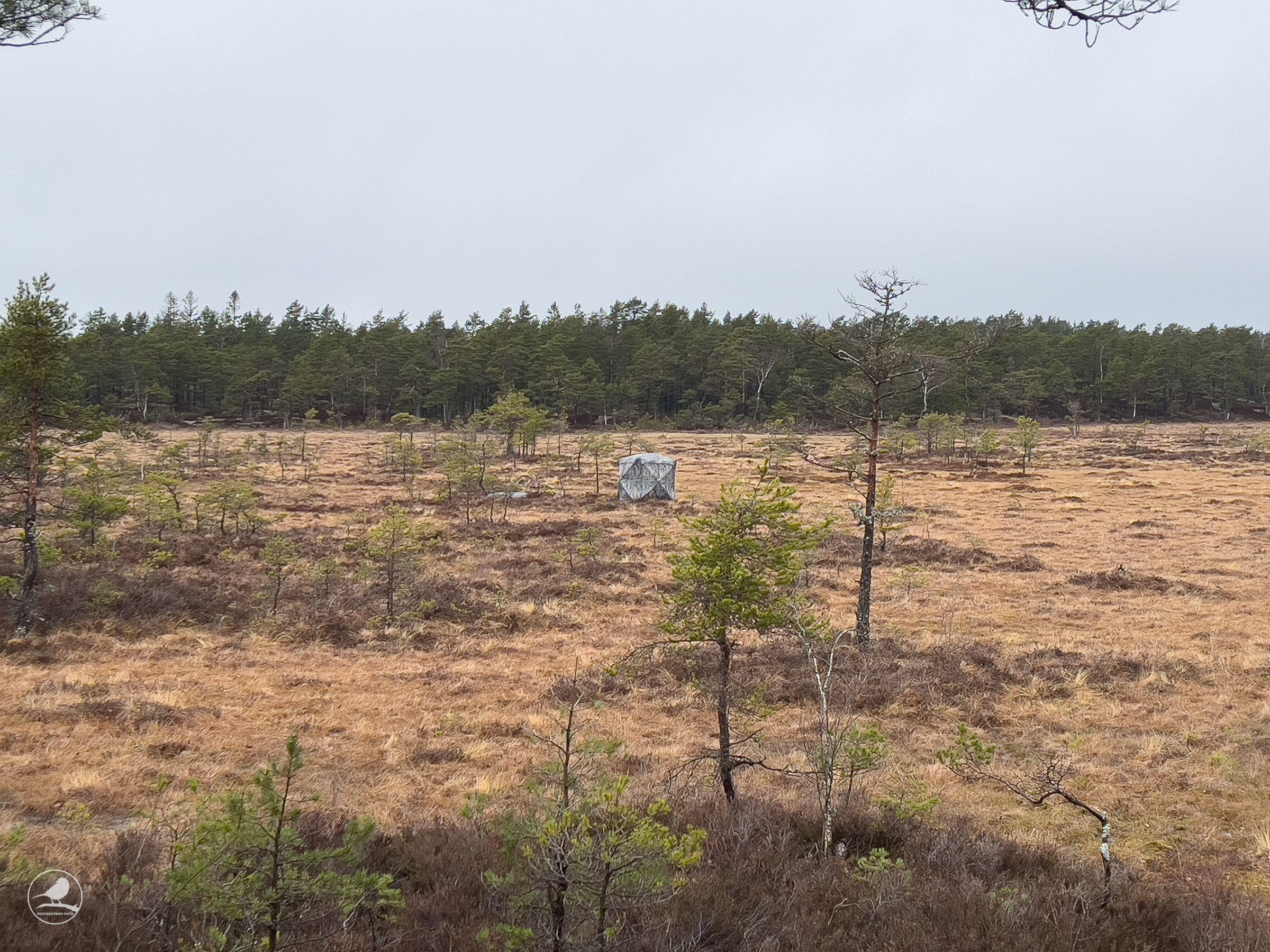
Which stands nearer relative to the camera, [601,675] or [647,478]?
[601,675]

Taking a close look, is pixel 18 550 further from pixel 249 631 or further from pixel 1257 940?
pixel 1257 940

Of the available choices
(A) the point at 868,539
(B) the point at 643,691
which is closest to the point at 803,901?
(B) the point at 643,691

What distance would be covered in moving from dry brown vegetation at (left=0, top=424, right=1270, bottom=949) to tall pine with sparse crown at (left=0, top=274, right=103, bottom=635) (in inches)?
67.4

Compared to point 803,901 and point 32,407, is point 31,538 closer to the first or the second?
point 32,407

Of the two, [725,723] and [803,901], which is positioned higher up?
[725,723]

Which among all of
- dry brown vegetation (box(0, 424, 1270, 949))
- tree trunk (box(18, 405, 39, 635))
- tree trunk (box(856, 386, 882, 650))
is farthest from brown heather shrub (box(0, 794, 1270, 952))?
tree trunk (box(18, 405, 39, 635))

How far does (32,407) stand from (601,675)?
11.4 m

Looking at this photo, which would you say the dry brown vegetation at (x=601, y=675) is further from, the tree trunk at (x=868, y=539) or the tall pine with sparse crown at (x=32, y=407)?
the tall pine with sparse crown at (x=32, y=407)

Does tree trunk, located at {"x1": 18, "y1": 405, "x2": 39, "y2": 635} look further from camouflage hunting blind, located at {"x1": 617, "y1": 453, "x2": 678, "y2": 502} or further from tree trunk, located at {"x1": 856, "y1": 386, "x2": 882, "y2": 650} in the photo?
camouflage hunting blind, located at {"x1": 617, "y1": 453, "x2": 678, "y2": 502}

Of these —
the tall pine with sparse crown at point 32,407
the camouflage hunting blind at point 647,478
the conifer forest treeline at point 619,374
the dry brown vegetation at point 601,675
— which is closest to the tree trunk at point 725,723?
the dry brown vegetation at point 601,675

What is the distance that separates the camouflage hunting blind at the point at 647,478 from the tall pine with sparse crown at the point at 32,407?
2030 cm

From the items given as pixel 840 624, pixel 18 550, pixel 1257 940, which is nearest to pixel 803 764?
pixel 1257 940

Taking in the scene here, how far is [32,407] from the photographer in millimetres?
12438

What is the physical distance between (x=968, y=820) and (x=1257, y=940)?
290 centimetres
